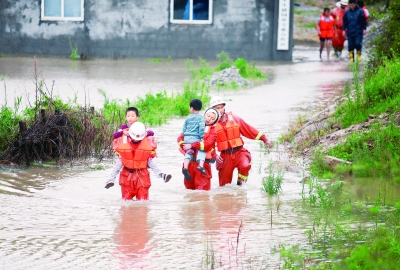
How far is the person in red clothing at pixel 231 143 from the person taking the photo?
35.2 ft

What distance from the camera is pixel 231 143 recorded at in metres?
10.8

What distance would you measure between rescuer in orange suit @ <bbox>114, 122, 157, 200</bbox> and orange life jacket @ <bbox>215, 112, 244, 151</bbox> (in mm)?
1199

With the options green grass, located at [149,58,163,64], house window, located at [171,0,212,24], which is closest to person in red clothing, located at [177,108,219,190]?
green grass, located at [149,58,163,64]

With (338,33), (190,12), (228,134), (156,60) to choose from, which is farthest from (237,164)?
(338,33)

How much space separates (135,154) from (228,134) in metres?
1.50

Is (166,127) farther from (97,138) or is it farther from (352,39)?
(352,39)

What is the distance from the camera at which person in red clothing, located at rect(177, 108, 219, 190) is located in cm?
1047

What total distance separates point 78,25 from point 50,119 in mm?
15520

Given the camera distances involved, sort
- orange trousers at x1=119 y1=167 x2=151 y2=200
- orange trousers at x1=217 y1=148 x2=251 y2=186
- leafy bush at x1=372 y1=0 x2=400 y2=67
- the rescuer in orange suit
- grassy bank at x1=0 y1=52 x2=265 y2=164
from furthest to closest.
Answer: leafy bush at x1=372 y1=0 x2=400 y2=67, grassy bank at x1=0 y1=52 x2=265 y2=164, orange trousers at x1=217 y1=148 x2=251 y2=186, orange trousers at x1=119 y1=167 x2=151 y2=200, the rescuer in orange suit

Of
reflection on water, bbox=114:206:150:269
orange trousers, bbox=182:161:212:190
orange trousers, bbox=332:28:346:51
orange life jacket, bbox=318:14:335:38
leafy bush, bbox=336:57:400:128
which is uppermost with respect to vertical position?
orange life jacket, bbox=318:14:335:38

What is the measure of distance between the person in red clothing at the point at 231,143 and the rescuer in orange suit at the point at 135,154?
1232 millimetres

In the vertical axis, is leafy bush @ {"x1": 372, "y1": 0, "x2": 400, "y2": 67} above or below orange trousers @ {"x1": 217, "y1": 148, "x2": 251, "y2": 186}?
above

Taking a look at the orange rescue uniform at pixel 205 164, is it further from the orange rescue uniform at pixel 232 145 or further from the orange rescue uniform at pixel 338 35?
the orange rescue uniform at pixel 338 35

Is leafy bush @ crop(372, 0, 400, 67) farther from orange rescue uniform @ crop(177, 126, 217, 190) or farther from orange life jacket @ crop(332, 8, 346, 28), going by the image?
orange life jacket @ crop(332, 8, 346, 28)
